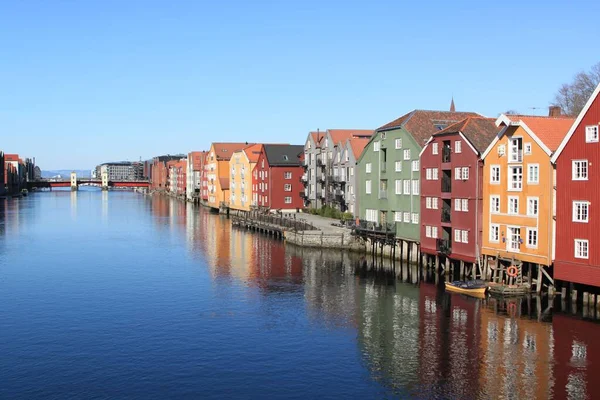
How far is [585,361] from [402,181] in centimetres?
3510

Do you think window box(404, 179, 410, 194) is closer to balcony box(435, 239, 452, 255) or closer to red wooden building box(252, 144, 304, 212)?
balcony box(435, 239, 452, 255)

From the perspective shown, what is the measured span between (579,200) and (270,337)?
70.9 feet

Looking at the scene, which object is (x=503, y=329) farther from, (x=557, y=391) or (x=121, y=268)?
(x=121, y=268)

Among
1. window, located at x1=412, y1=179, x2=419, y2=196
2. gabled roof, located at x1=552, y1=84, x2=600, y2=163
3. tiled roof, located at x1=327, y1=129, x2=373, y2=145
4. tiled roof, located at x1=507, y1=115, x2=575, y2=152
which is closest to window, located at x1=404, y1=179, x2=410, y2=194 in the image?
window, located at x1=412, y1=179, x2=419, y2=196

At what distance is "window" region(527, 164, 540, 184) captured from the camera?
45844mm

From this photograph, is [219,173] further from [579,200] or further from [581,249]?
[581,249]

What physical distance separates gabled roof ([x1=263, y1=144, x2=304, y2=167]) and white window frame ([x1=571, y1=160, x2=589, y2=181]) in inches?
2891

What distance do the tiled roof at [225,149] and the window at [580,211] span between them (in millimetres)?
116803

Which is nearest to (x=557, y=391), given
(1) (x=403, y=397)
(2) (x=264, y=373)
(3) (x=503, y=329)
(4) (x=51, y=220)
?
(1) (x=403, y=397)

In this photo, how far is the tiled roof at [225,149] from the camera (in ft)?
509

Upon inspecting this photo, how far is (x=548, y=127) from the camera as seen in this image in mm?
47469

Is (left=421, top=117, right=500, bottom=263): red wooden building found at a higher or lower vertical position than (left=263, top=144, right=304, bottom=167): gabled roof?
lower

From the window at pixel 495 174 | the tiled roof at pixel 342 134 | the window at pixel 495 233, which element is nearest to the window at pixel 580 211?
the window at pixel 495 233

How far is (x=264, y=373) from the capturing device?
30.9m
